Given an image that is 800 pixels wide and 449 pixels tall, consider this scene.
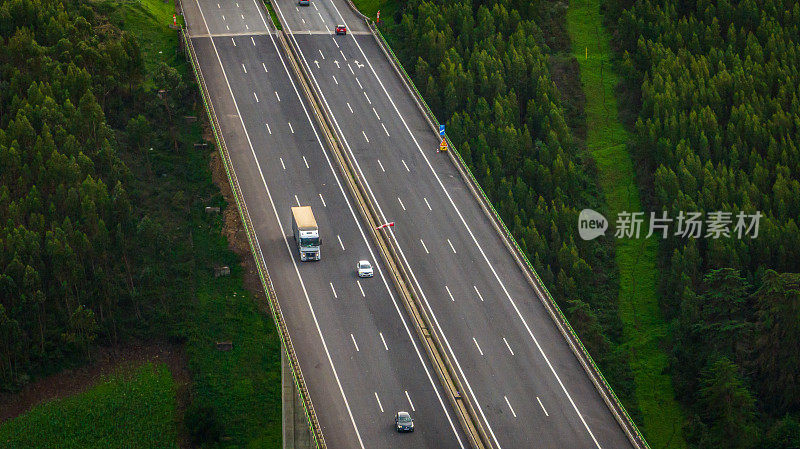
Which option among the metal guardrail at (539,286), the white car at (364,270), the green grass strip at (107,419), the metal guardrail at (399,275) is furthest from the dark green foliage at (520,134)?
the green grass strip at (107,419)

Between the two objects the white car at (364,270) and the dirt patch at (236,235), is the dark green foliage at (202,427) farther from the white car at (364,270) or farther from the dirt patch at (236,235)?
the white car at (364,270)

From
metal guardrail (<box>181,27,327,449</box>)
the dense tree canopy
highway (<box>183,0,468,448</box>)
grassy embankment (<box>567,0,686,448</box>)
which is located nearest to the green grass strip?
the dense tree canopy

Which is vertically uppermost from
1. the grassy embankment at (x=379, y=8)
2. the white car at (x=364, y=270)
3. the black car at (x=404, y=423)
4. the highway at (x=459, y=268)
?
the black car at (x=404, y=423)

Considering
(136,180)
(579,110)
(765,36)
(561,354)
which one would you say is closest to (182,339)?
(136,180)

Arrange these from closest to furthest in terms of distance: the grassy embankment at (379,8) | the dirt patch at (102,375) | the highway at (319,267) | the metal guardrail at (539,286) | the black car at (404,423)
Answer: the black car at (404,423) < the highway at (319,267) < the metal guardrail at (539,286) < the dirt patch at (102,375) < the grassy embankment at (379,8)

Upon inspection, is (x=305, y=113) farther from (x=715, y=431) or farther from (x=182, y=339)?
(x=715, y=431)

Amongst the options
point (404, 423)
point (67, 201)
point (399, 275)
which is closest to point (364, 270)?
point (399, 275)
